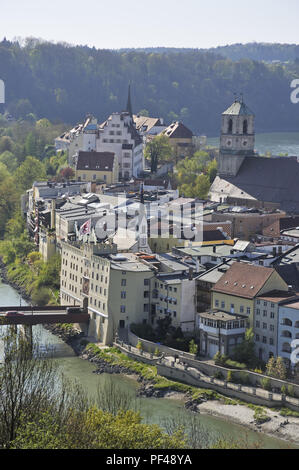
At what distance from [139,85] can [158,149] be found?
199 feet

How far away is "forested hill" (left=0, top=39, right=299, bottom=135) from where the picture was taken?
4247 inches

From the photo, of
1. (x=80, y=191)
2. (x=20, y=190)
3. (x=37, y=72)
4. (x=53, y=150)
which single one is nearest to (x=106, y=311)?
(x=80, y=191)

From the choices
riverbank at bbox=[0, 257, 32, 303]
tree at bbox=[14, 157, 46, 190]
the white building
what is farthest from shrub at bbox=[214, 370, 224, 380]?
tree at bbox=[14, 157, 46, 190]

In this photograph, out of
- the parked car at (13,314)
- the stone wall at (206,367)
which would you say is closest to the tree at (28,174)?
the parked car at (13,314)

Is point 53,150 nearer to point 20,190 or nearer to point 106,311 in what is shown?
point 20,190

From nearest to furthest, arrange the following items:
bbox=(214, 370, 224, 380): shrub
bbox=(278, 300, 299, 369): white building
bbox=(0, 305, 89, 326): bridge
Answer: bbox=(278, 300, 299, 369): white building → bbox=(214, 370, 224, 380): shrub → bbox=(0, 305, 89, 326): bridge

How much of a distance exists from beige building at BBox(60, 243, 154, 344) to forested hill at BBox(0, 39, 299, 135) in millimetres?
64980

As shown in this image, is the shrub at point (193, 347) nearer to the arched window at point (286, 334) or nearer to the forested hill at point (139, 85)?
the arched window at point (286, 334)

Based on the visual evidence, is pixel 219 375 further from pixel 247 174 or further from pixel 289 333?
pixel 247 174

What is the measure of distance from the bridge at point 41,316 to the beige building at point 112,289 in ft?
1.72

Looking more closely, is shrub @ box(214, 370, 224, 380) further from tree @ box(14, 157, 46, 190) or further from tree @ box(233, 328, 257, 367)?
tree @ box(14, 157, 46, 190)

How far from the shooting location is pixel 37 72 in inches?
4409

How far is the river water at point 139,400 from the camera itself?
85.7 ft
